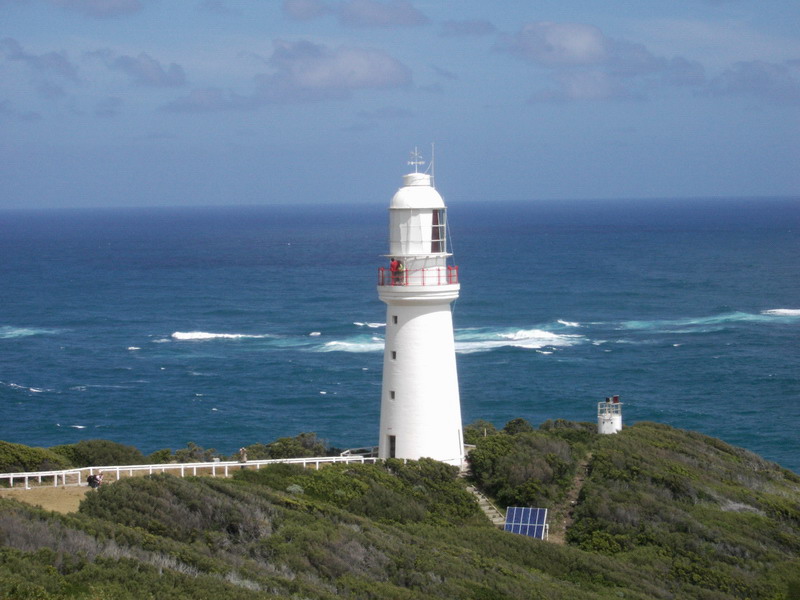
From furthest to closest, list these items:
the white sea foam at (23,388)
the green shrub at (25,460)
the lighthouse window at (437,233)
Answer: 1. the white sea foam at (23,388)
2. the lighthouse window at (437,233)
3. the green shrub at (25,460)

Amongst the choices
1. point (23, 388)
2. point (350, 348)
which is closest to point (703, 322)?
point (350, 348)

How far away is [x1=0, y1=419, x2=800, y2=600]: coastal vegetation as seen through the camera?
11.5 m

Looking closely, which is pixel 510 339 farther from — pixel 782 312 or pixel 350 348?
pixel 782 312

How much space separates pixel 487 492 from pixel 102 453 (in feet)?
24.7

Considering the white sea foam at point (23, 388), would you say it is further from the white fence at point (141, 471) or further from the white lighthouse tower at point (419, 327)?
the white lighthouse tower at point (419, 327)

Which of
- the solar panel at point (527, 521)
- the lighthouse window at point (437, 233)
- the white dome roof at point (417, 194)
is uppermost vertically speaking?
the white dome roof at point (417, 194)

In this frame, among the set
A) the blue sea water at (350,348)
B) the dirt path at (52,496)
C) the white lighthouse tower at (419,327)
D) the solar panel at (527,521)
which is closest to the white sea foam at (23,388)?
the blue sea water at (350,348)

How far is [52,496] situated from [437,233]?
8522 mm

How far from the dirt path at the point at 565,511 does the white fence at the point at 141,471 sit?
3.72 m

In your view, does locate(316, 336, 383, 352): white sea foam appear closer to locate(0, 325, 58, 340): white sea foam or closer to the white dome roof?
locate(0, 325, 58, 340): white sea foam

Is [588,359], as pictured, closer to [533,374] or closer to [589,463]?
[533,374]

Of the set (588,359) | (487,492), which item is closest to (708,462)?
(487,492)

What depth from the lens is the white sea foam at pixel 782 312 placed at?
7281 centimetres

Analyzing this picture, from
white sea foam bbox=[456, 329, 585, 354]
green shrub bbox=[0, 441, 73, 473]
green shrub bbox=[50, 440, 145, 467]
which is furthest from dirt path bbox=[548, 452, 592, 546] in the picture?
white sea foam bbox=[456, 329, 585, 354]
